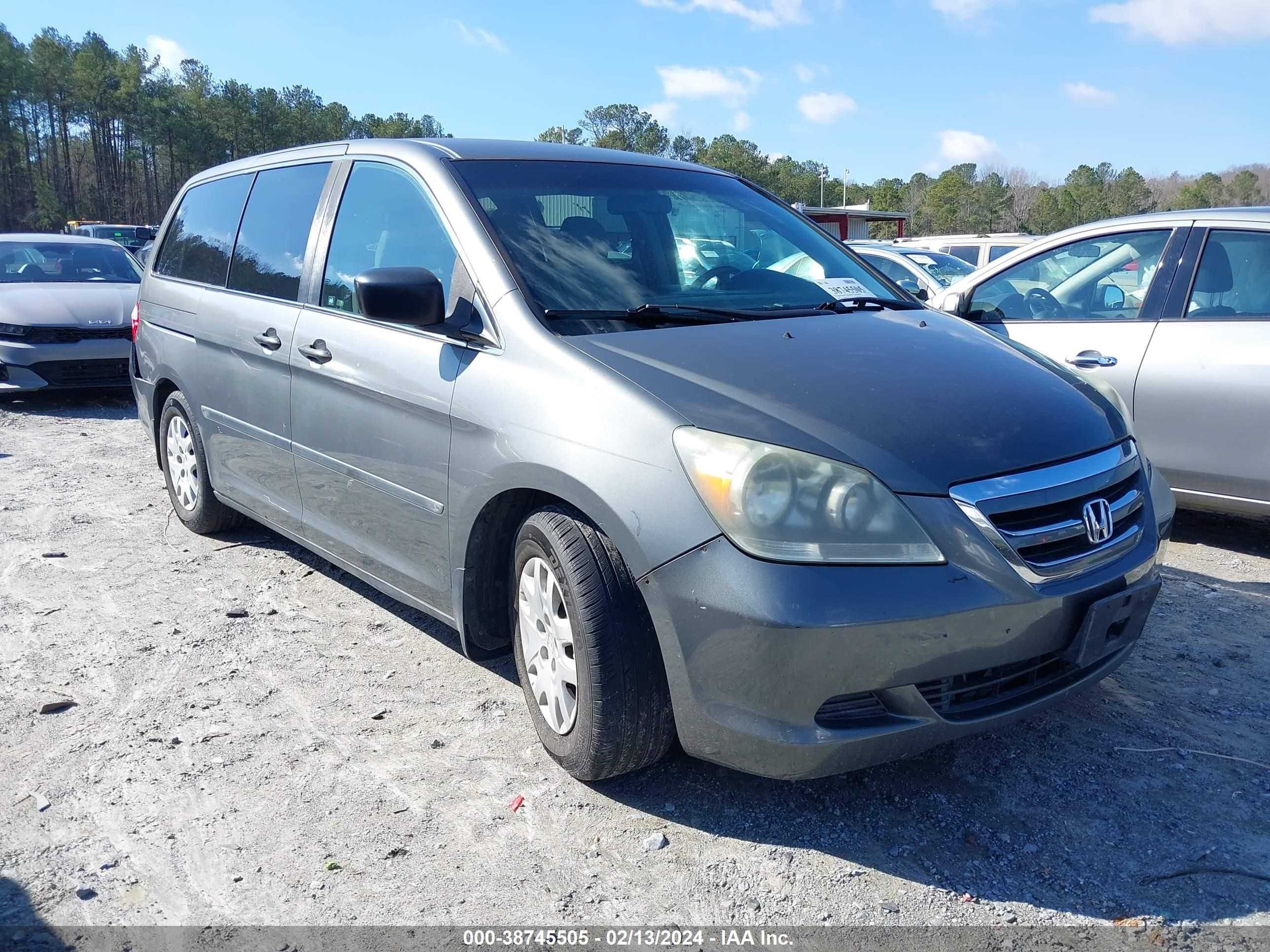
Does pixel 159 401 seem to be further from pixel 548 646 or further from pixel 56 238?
pixel 56 238

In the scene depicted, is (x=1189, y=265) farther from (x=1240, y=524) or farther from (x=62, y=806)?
(x=62, y=806)

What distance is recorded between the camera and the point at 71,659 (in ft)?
12.9

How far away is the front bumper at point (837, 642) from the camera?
2.35m

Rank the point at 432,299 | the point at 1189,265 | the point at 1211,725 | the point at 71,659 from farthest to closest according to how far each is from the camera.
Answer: the point at 1189,265
the point at 71,659
the point at 1211,725
the point at 432,299

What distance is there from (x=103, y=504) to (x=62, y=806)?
3744 mm

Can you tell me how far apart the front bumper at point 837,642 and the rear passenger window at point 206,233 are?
3.37 m

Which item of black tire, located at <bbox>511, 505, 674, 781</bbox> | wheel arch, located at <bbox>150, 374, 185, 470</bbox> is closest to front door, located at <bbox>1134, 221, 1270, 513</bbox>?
black tire, located at <bbox>511, 505, 674, 781</bbox>

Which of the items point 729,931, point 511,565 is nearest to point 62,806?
point 511,565

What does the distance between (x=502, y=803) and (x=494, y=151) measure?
89.7 inches

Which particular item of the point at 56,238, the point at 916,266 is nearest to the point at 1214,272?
the point at 916,266

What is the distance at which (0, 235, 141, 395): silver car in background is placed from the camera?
357 inches

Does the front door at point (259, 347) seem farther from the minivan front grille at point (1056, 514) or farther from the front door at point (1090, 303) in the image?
the front door at point (1090, 303)

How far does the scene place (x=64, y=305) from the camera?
30.9 feet

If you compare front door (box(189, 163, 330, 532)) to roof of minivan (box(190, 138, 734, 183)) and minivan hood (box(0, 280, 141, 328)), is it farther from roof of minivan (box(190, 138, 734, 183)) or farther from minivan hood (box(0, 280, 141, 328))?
minivan hood (box(0, 280, 141, 328))
